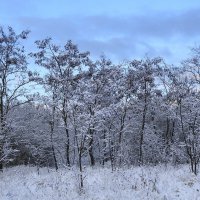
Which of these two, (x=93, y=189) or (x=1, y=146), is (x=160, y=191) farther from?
(x=1, y=146)

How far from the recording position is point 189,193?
45.3 ft

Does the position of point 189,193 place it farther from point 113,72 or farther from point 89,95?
point 113,72

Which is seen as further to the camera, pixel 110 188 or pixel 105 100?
pixel 105 100

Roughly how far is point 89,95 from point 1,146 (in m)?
12.5

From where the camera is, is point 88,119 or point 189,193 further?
point 88,119

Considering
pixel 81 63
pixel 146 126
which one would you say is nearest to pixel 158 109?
pixel 146 126

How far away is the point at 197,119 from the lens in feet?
66.5

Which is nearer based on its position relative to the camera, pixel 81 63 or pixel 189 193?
pixel 189 193

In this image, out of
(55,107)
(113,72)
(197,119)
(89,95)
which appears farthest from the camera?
(113,72)

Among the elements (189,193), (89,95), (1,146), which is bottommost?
(189,193)

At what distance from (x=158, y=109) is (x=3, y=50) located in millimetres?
21145

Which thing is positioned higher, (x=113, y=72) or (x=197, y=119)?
(x=113, y=72)

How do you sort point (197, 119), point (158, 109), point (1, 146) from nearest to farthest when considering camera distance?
1. point (197, 119)
2. point (1, 146)
3. point (158, 109)

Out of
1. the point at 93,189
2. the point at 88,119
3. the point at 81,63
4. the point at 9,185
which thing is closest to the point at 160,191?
Result: the point at 93,189
